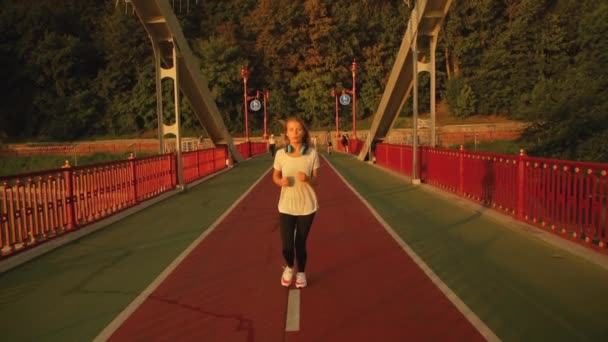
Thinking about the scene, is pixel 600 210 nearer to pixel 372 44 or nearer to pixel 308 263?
pixel 308 263

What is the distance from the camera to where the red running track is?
15.1ft

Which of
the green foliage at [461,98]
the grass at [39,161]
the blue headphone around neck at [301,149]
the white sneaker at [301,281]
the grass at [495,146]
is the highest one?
the green foliage at [461,98]

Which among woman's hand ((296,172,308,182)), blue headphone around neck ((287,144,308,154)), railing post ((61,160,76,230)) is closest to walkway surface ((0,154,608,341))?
railing post ((61,160,76,230))

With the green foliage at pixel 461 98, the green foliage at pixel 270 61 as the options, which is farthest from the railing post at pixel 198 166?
the green foliage at pixel 461 98

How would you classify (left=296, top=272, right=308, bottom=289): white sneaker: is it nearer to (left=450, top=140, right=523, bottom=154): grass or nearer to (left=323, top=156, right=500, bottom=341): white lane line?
(left=323, top=156, right=500, bottom=341): white lane line

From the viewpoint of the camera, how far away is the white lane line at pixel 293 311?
4732mm

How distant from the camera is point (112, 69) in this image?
8156cm

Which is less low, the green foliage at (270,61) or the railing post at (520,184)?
the green foliage at (270,61)

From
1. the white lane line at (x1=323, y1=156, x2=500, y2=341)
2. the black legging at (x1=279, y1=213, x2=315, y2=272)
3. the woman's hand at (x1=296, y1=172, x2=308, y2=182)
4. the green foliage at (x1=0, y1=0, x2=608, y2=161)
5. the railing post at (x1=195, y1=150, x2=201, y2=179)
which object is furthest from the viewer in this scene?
the green foliage at (x1=0, y1=0, x2=608, y2=161)

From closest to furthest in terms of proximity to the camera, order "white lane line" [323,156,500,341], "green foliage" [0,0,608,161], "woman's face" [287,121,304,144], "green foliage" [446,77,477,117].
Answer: "white lane line" [323,156,500,341]
"woman's face" [287,121,304,144]
"green foliage" [0,0,608,161]
"green foliage" [446,77,477,117]

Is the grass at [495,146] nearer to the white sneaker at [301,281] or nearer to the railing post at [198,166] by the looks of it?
the railing post at [198,166]

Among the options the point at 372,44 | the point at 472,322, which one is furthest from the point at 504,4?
the point at 472,322

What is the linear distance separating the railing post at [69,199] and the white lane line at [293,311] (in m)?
5.82

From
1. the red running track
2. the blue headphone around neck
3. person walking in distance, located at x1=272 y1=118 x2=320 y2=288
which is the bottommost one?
the red running track
